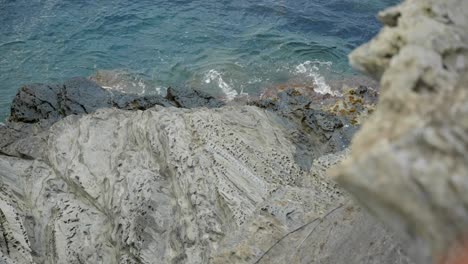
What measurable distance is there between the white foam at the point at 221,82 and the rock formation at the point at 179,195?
6.48 metres

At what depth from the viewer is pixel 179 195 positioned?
873cm

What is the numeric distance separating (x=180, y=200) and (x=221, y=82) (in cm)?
1095

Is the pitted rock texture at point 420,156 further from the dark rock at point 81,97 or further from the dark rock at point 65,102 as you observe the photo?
the dark rock at point 81,97

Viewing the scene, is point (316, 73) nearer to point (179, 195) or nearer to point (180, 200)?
point (179, 195)

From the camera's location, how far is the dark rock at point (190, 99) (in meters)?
14.3

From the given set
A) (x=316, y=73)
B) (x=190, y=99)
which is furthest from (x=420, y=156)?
(x=316, y=73)

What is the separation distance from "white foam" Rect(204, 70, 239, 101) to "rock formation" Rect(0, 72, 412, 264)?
6479 millimetres

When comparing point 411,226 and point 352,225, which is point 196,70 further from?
point 411,226

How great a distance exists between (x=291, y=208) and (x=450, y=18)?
16.7 ft

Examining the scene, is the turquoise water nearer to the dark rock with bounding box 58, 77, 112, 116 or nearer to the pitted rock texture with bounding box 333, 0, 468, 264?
the dark rock with bounding box 58, 77, 112, 116

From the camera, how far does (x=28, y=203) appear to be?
31.0 feet

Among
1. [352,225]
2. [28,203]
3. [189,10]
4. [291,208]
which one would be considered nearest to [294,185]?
[291,208]

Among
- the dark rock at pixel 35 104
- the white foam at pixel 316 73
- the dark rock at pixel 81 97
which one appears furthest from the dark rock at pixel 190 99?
the white foam at pixel 316 73

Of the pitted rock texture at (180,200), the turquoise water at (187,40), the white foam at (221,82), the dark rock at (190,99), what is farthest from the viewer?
the turquoise water at (187,40)
